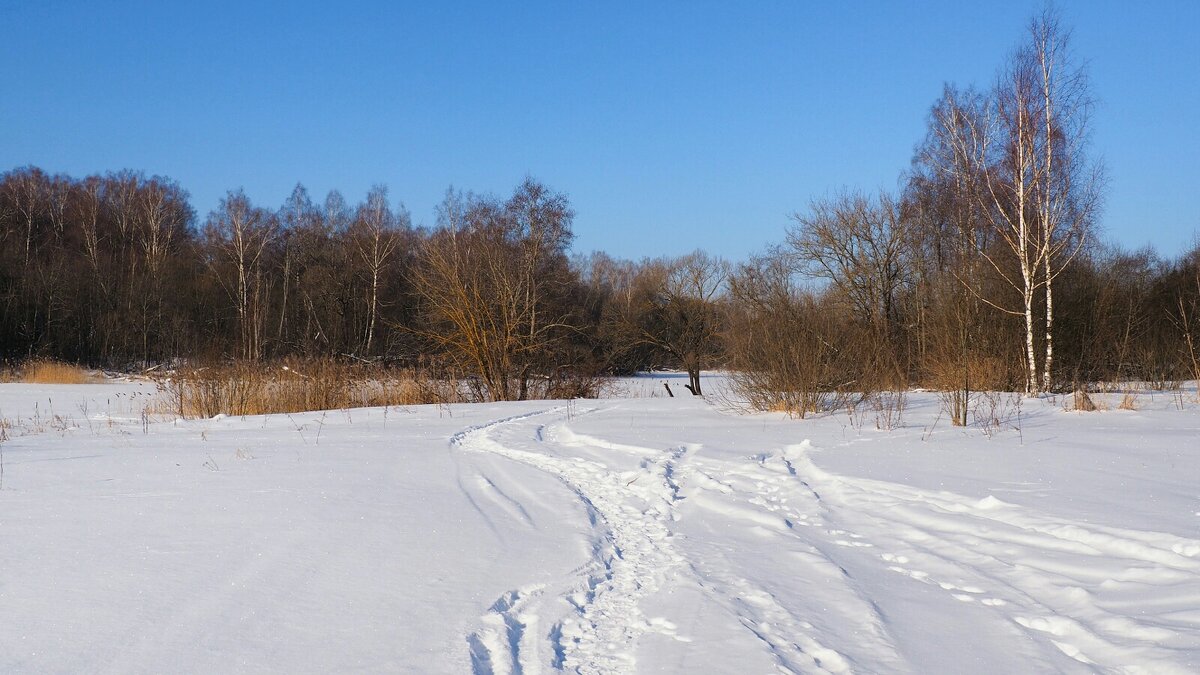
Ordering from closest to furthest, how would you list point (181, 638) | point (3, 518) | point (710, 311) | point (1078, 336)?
point (181, 638), point (3, 518), point (1078, 336), point (710, 311)

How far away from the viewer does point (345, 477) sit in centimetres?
705

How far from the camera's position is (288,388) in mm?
15781

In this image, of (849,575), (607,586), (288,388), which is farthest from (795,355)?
(288,388)

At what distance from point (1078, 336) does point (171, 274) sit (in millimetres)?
39956

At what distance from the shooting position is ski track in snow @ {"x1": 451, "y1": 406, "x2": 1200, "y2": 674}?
323 centimetres

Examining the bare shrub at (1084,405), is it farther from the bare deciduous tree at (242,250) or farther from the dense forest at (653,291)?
the bare deciduous tree at (242,250)

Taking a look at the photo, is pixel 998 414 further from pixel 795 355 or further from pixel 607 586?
pixel 607 586

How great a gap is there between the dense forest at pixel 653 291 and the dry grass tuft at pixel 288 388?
0.61 m

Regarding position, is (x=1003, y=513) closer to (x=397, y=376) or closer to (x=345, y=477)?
(x=345, y=477)

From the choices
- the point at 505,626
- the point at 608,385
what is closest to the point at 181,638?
the point at 505,626

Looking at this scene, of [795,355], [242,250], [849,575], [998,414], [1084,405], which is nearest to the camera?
[849,575]

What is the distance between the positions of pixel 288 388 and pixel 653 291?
2461 cm

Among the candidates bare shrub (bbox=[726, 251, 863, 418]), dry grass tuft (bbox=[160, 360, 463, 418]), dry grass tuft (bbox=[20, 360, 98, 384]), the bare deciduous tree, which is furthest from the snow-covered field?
the bare deciduous tree

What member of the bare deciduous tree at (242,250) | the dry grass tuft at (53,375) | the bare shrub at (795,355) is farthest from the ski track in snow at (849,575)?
the bare deciduous tree at (242,250)
